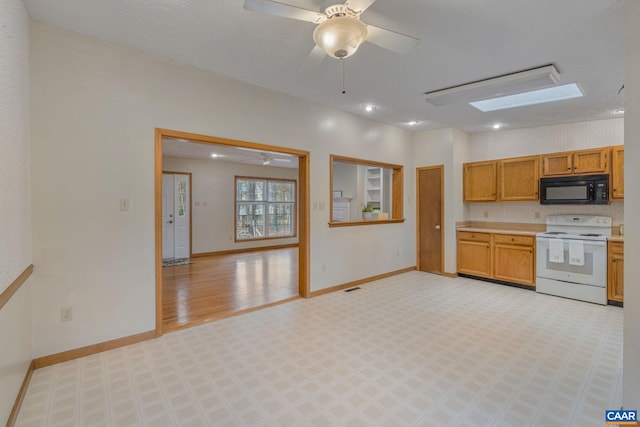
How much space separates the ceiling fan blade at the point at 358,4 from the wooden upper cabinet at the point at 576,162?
458 cm

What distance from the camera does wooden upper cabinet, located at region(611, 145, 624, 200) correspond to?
4164 mm

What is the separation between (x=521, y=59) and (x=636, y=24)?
4.24 ft

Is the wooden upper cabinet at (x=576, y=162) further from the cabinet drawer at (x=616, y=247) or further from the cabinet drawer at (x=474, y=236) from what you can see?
the cabinet drawer at (x=474, y=236)

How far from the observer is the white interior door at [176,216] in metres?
7.31

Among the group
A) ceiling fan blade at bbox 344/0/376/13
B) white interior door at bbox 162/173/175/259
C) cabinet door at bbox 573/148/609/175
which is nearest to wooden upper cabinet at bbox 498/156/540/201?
cabinet door at bbox 573/148/609/175

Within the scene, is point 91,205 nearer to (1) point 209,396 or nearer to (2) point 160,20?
(2) point 160,20

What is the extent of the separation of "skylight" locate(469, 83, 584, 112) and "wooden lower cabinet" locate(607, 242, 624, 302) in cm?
203

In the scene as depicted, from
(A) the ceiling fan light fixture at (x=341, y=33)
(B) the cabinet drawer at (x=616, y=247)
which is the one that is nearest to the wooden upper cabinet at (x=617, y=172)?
(B) the cabinet drawer at (x=616, y=247)

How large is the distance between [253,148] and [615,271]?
488 centimetres

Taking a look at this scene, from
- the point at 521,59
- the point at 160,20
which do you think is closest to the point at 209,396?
the point at 160,20

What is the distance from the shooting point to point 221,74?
129 inches

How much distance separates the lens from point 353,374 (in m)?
2.32

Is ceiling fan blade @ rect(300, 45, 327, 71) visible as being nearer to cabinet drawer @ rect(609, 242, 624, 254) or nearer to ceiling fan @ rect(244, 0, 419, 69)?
ceiling fan @ rect(244, 0, 419, 69)

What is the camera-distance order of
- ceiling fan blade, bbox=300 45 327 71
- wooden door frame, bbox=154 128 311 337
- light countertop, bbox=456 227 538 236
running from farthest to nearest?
1. light countertop, bbox=456 227 538 236
2. wooden door frame, bbox=154 128 311 337
3. ceiling fan blade, bbox=300 45 327 71
